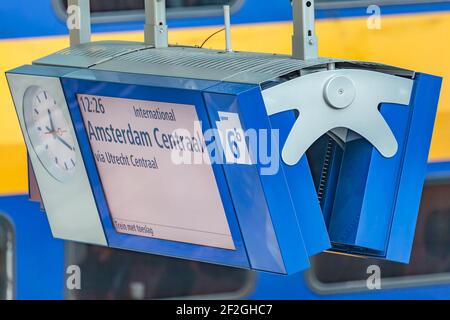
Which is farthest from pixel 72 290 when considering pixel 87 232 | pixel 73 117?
pixel 73 117

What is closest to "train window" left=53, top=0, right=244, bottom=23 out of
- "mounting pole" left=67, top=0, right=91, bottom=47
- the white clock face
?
"mounting pole" left=67, top=0, right=91, bottom=47

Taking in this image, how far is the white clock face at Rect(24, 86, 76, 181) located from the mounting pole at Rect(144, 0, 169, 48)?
0.37 meters

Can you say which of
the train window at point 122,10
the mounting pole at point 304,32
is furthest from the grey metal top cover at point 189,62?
the train window at point 122,10

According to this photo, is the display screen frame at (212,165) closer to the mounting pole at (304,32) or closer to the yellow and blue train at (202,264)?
the mounting pole at (304,32)

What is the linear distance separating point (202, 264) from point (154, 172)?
103 centimetres

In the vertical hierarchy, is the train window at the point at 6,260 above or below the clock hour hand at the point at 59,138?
below

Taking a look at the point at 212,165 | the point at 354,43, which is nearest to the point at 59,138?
the point at 212,165

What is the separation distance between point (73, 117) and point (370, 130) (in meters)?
0.85

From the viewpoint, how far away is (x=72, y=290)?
165 inches

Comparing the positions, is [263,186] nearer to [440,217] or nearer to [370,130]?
[370,130]

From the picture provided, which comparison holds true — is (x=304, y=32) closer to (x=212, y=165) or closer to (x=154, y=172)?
(x=212, y=165)

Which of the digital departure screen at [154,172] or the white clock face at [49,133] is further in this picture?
the white clock face at [49,133]

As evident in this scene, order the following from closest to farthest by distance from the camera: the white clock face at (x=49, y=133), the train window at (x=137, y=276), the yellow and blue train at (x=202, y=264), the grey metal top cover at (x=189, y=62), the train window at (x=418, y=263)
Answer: the grey metal top cover at (x=189, y=62), the white clock face at (x=49, y=133), the yellow and blue train at (x=202, y=264), the train window at (x=137, y=276), the train window at (x=418, y=263)

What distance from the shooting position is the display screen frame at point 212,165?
3.17 m
